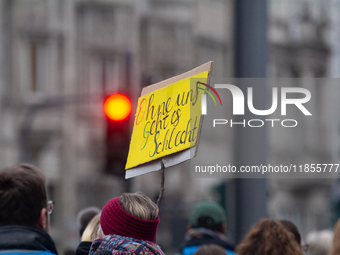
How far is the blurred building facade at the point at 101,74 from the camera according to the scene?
1973cm

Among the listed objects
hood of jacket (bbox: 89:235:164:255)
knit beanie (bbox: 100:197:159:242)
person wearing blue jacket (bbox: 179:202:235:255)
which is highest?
knit beanie (bbox: 100:197:159:242)

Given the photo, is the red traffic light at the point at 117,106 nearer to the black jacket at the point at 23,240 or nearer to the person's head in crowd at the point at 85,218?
the person's head in crowd at the point at 85,218

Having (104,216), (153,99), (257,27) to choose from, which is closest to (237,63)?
(257,27)

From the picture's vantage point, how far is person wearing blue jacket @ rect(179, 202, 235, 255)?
183 inches

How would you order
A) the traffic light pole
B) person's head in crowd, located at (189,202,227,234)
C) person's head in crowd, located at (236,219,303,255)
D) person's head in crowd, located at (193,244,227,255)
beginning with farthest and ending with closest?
the traffic light pole < person's head in crowd, located at (189,202,227,234) < person's head in crowd, located at (193,244,227,255) < person's head in crowd, located at (236,219,303,255)

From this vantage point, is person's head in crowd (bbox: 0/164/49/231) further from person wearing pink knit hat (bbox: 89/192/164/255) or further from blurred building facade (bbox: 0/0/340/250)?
blurred building facade (bbox: 0/0/340/250)

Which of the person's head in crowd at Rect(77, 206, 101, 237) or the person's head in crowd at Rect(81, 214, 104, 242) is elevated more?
the person's head in crowd at Rect(81, 214, 104, 242)

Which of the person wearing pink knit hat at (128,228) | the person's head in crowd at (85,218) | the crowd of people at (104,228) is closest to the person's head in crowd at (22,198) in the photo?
the crowd of people at (104,228)

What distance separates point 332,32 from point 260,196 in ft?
71.5

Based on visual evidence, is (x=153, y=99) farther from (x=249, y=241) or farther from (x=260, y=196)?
(x=260, y=196)

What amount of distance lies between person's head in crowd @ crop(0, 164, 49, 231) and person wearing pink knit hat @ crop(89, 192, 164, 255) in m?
0.47

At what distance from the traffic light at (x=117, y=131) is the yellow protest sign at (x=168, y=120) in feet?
16.0

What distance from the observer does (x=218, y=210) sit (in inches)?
190

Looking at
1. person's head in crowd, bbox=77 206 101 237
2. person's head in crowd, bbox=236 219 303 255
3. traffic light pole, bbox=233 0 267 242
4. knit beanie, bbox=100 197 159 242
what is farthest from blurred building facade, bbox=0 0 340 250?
knit beanie, bbox=100 197 159 242
